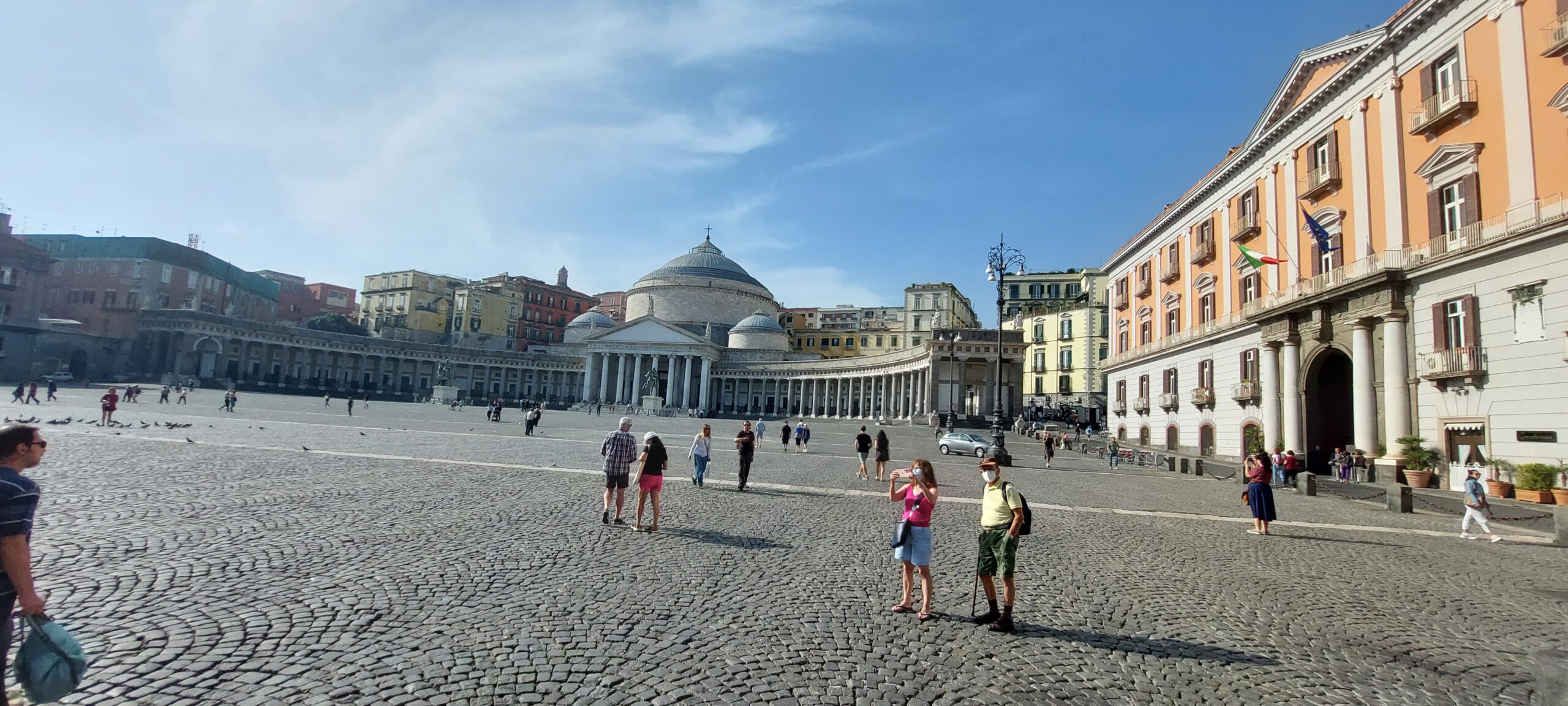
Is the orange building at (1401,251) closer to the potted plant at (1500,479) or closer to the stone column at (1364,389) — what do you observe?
the stone column at (1364,389)

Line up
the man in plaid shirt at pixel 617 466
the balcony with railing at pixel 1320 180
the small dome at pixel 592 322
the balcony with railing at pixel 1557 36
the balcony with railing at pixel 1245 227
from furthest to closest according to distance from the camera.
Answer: the small dome at pixel 592 322, the balcony with railing at pixel 1245 227, the balcony with railing at pixel 1320 180, the balcony with railing at pixel 1557 36, the man in plaid shirt at pixel 617 466

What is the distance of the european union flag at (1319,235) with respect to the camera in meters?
21.8

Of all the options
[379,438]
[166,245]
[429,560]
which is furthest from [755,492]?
[166,245]

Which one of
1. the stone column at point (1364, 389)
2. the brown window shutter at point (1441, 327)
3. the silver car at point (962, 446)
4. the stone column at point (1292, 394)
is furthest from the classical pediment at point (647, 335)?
the brown window shutter at point (1441, 327)

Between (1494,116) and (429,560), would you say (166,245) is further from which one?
(1494,116)

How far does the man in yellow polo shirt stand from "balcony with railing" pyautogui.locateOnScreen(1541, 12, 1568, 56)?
62.5ft

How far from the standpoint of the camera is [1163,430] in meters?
33.9

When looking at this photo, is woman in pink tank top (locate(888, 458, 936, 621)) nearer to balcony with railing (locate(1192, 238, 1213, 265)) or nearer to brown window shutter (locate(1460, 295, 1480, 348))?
brown window shutter (locate(1460, 295, 1480, 348))

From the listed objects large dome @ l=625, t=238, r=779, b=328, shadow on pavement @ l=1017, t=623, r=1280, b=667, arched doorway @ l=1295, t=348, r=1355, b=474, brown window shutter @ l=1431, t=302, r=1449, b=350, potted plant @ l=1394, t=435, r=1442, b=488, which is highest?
large dome @ l=625, t=238, r=779, b=328

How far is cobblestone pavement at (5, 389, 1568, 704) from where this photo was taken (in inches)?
187

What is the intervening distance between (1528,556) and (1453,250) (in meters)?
10.6

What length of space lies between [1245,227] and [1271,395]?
669 centimetres

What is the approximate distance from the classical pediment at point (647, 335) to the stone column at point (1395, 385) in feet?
238

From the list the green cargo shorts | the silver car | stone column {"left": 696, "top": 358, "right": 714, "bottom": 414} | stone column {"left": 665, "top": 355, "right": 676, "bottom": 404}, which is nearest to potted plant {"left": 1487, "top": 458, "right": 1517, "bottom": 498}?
the silver car
